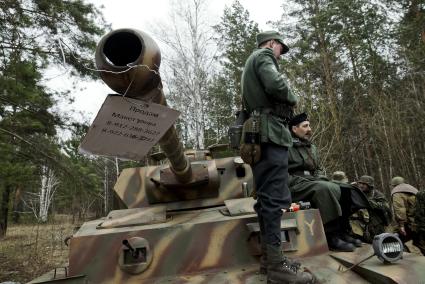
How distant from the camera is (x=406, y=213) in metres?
7.36

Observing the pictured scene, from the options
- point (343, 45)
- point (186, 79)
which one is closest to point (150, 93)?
point (186, 79)

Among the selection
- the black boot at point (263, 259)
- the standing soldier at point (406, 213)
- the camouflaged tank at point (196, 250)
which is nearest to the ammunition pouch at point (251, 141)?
the camouflaged tank at point (196, 250)

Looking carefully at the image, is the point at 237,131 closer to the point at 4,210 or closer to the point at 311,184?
the point at 311,184

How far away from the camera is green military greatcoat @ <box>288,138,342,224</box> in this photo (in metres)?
4.05

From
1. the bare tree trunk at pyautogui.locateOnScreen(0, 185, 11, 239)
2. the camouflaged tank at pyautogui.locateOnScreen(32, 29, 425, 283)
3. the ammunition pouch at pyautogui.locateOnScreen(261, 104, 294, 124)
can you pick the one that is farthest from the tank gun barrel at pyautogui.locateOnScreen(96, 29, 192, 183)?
the bare tree trunk at pyautogui.locateOnScreen(0, 185, 11, 239)

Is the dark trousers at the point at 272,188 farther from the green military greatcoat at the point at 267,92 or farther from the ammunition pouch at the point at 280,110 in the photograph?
the ammunition pouch at the point at 280,110

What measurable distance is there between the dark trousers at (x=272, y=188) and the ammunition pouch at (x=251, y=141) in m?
0.07

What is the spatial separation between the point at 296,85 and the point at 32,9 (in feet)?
29.1

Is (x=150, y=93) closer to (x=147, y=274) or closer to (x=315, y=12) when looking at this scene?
(x=147, y=274)

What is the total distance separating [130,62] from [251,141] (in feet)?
4.12

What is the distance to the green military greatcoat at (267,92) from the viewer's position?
11.0 ft

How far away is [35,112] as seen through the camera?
437 inches

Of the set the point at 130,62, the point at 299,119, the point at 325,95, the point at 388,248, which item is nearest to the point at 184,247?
the point at 388,248

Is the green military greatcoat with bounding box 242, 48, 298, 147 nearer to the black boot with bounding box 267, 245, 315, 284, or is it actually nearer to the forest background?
the black boot with bounding box 267, 245, 315, 284
